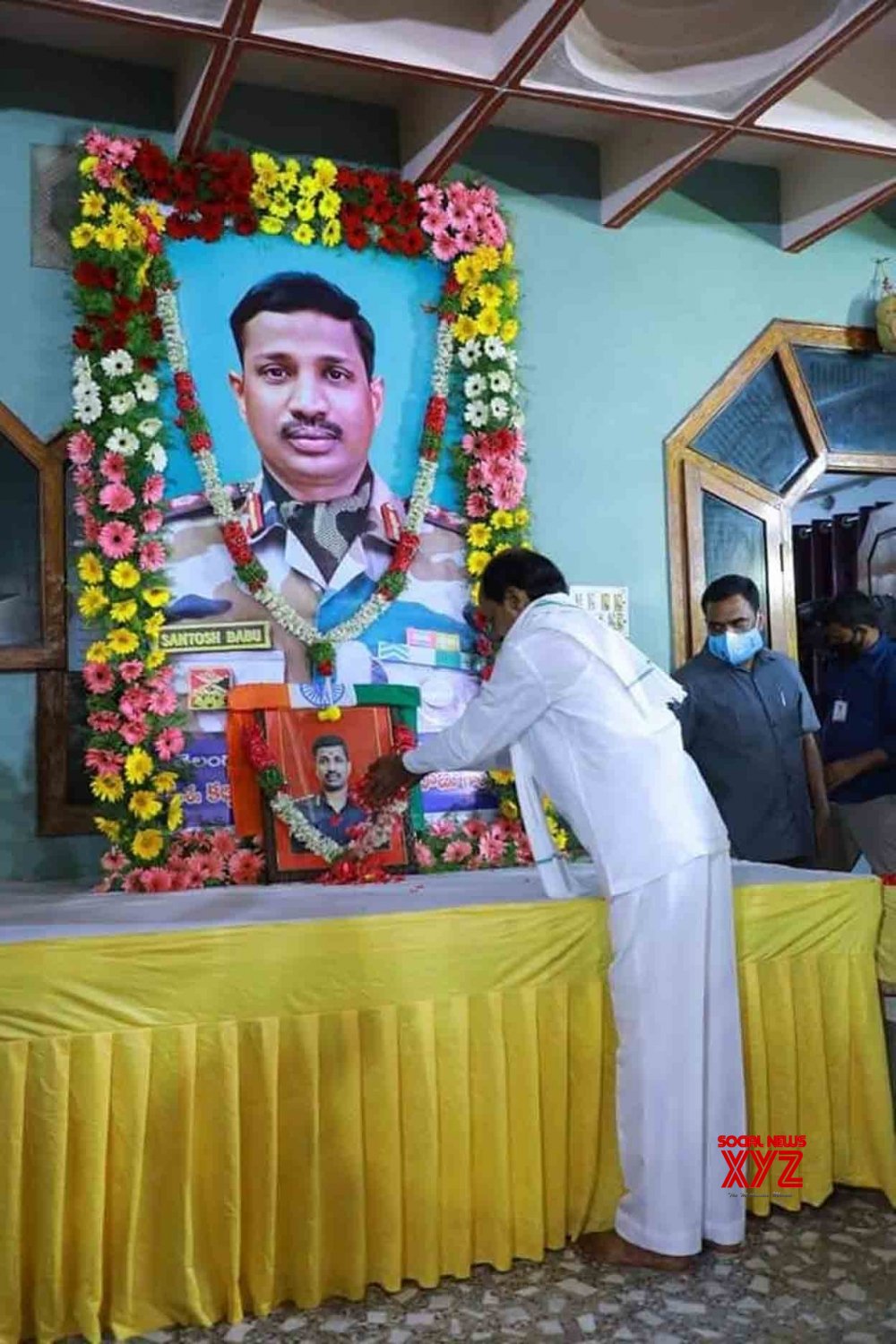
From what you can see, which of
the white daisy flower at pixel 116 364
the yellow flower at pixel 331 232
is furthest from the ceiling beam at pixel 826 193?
the white daisy flower at pixel 116 364

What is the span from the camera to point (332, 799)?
386 centimetres

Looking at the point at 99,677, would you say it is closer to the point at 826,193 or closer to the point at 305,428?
the point at 305,428

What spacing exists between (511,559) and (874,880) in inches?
46.9

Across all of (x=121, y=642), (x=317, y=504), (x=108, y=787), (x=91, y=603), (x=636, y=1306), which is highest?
(x=317, y=504)

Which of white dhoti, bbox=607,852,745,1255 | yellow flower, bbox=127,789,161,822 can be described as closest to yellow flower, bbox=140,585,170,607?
yellow flower, bbox=127,789,161,822

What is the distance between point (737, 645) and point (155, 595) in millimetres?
1849

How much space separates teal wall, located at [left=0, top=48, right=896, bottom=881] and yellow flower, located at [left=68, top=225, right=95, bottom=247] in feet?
0.54

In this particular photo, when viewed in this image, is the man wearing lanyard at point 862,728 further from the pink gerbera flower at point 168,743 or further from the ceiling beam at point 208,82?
the ceiling beam at point 208,82

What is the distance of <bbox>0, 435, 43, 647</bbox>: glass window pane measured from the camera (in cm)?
392

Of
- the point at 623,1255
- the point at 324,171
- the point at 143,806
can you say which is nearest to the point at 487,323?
the point at 324,171

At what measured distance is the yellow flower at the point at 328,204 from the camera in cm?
425

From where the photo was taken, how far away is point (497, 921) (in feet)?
8.75

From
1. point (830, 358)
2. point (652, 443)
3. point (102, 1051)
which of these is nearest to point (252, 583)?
point (652, 443)

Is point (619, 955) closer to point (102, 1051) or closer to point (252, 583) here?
point (102, 1051)
